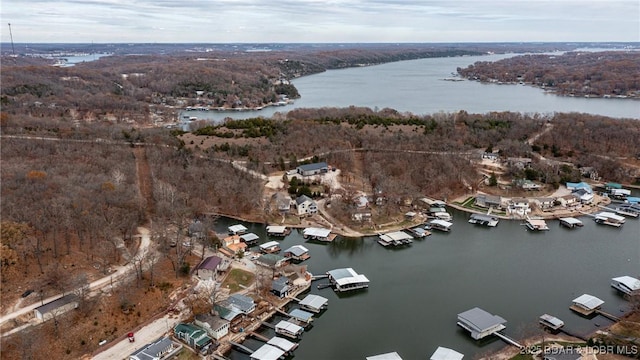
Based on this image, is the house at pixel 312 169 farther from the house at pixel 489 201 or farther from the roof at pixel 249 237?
the house at pixel 489 201

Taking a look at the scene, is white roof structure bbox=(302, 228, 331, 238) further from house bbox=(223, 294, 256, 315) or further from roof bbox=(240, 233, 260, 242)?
house bbox=(223, 294, 256, 315)

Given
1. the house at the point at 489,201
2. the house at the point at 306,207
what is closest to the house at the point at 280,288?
the house at the point at 306,207

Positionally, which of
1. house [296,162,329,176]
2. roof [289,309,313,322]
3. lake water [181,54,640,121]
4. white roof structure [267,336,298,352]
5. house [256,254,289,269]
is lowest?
white roof structure [267,336,298,352]

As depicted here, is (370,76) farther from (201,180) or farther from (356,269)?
(356,269)

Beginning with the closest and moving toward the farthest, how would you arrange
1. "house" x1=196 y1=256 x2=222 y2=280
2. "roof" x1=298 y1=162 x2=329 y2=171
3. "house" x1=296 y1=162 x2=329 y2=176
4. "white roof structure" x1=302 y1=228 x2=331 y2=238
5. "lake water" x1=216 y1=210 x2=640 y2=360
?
"lake water" x1=216 y1=210 x2=640 y2=360
"house" x1=196 y1=256 x2=222 y2=280
"white roof structure" x1=302 y1=228 x2=331 y2=238
"house" x1=296 y1=162 x2=329 y2=176
"roof" x1=298 y1=162 x2=329 y2=171

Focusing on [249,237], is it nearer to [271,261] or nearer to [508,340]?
[271,261]

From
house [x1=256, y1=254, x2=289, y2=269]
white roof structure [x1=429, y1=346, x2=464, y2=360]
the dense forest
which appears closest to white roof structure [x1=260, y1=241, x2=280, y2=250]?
house [x1=256, y1=254, x2=289, y2=269]

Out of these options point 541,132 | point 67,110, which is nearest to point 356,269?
point 541,132
